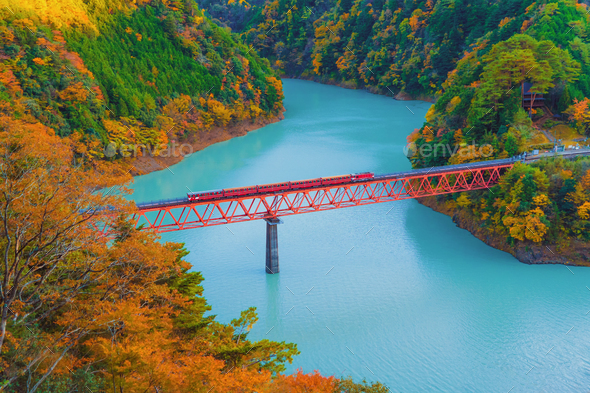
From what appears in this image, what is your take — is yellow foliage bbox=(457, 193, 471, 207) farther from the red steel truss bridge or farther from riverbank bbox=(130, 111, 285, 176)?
riverbank bbox=(130, 111, 285, 176)

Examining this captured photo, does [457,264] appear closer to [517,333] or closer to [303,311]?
[517,333]

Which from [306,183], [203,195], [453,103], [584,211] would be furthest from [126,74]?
[584,211]

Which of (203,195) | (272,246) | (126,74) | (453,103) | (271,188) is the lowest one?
(272,246)

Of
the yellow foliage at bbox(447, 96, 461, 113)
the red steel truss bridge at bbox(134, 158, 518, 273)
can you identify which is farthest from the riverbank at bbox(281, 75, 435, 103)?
the red steel truss bridge at bbox(134, 158, 518, 273)

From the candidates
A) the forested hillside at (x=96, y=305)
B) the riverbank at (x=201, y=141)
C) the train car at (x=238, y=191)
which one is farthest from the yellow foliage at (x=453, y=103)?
the forested hillside at (x=96, y=305)

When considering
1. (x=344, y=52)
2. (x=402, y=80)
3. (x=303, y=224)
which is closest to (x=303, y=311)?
(x=303, y=224)

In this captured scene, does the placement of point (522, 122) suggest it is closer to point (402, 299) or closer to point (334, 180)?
point (334, 180)
